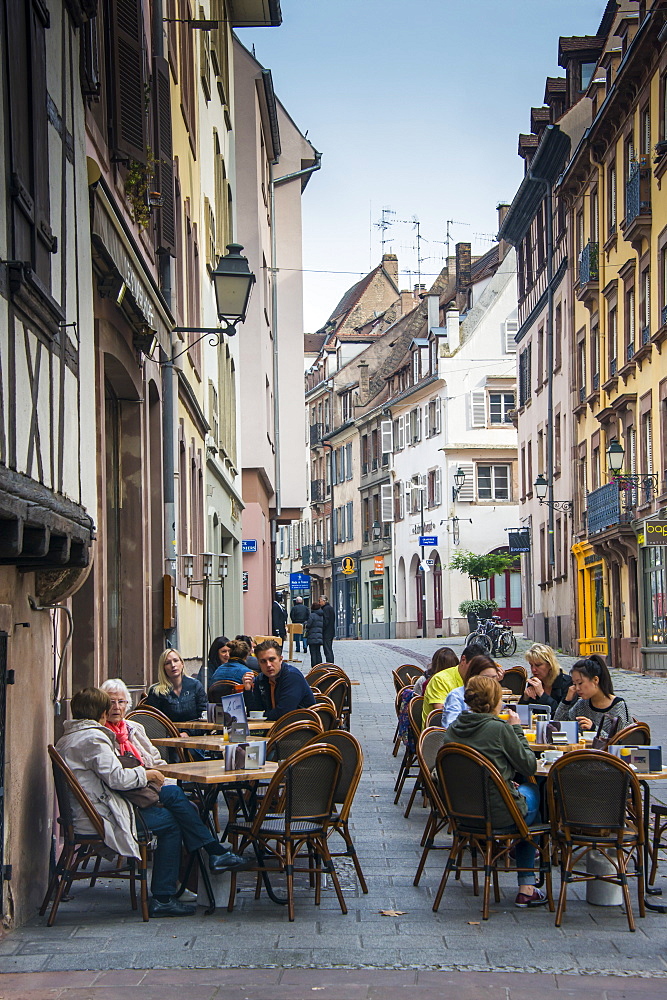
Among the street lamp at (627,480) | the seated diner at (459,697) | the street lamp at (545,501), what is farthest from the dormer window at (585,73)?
the seated diner at (459,697)

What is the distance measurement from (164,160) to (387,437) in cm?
5624

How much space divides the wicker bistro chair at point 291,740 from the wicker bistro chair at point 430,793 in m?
0.79

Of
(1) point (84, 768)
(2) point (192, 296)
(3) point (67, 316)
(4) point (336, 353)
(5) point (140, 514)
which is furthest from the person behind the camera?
(4) point (336, 353)

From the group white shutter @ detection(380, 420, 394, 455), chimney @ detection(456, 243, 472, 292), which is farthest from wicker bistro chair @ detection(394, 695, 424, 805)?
white shutter @ detection(380, 420, 394, 455)

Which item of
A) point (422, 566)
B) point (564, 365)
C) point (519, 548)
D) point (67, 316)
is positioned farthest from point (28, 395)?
point (422, 566)

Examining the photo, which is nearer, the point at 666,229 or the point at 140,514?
the point at 140,514

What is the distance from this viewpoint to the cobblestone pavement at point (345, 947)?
6352 millimetres

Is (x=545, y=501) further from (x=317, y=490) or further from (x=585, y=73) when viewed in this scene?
(x=317, y=490)

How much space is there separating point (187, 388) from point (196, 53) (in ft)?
20.4

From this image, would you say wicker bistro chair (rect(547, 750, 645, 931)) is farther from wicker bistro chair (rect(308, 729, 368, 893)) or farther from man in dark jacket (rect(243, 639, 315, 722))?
man in dark jacket (rect(243, 639, 315, 722))

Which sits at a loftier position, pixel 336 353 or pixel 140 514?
pixel 336 353

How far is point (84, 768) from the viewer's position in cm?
783

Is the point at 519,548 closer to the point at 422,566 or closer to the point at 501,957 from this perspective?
the point at 422,566

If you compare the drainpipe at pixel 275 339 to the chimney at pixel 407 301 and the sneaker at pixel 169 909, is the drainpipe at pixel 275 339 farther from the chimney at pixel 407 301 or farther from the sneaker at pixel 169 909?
the chimney at pixel 407 301
